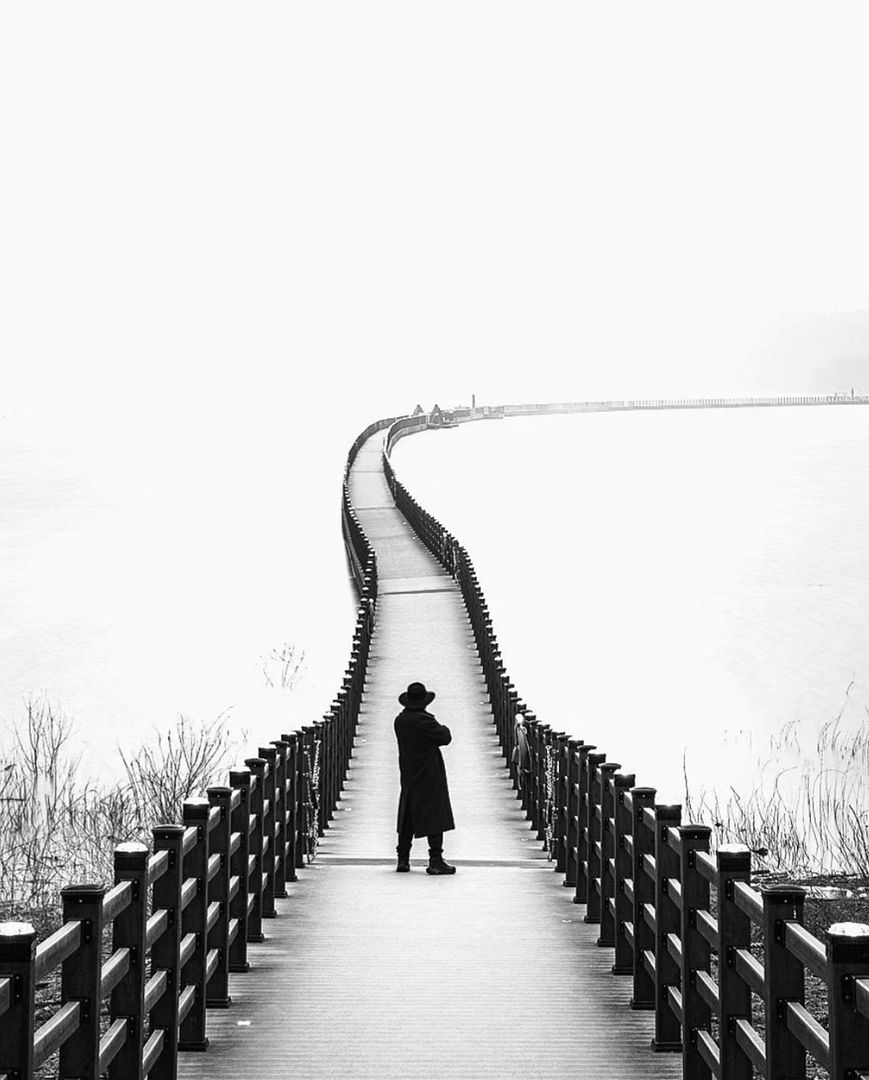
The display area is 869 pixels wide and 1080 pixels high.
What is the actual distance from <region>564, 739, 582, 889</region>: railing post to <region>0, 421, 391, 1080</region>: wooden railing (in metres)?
2.19

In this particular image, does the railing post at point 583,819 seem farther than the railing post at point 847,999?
Yes

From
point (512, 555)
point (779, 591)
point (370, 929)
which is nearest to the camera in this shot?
point (370, 929)

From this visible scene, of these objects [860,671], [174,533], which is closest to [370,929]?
[860,671]

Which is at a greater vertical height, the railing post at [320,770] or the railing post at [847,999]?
the railing post at [320,770]

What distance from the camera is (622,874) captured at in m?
9.26

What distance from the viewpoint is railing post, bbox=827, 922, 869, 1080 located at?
4.42 m

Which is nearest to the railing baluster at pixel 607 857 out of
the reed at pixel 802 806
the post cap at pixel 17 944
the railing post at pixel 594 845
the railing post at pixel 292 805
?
the railing post at pixel 594 845

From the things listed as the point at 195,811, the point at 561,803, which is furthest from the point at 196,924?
the point at 561,803

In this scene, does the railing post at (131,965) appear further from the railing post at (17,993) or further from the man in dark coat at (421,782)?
the man in dark coat at (421,782)

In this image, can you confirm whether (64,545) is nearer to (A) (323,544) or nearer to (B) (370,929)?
(A) (323,544)

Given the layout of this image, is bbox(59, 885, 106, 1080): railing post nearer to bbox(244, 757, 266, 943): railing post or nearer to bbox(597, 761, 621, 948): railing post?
bbox(244, 757, 266, 943): railing post

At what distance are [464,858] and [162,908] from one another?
27.6ft

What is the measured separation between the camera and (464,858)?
15.0 meters

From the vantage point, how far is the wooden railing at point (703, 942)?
451 cm
